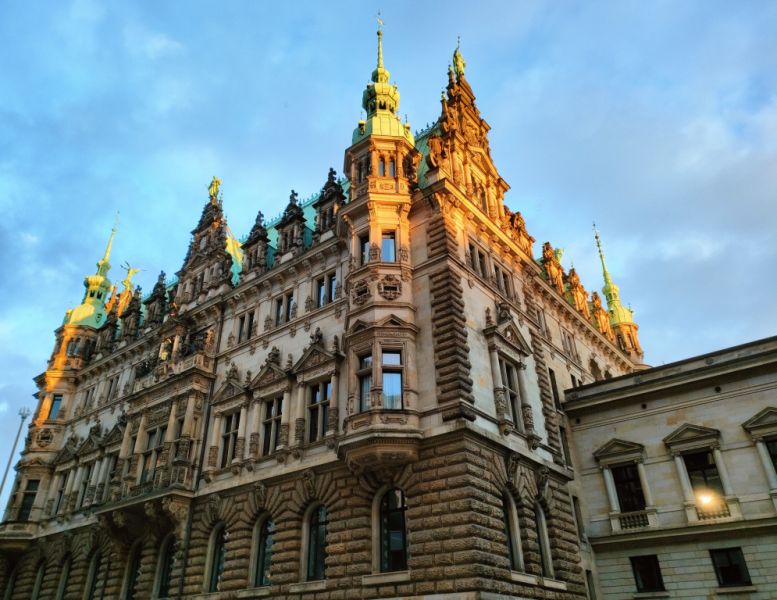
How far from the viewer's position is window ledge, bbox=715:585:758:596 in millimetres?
25344

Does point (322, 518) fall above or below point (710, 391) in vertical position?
below

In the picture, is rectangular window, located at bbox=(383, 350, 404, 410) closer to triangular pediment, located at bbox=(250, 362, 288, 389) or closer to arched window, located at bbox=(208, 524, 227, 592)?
triangular pediment, located at bbox=(250, 362, 288, 389)

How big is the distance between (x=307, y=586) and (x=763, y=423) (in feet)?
68.9

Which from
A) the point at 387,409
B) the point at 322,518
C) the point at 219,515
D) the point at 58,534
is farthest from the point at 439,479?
the point at 58,534

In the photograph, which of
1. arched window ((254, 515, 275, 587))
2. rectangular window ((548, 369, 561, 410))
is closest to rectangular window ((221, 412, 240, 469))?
arched window ((254, 515, 275, 587))

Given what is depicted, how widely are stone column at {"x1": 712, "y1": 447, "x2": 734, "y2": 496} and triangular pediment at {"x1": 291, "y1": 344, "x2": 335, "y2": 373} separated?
18280 mm

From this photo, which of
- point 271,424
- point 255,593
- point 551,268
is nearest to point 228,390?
point 271,424

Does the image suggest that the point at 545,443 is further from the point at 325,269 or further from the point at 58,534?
the point at 58,534

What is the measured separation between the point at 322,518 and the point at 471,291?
39.1 ft

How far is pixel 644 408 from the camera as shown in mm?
31625

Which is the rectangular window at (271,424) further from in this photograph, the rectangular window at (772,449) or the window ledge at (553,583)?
the rectangular window at (772,449)

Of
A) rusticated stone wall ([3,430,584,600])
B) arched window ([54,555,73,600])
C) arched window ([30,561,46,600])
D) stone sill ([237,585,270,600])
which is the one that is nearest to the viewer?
rusticated stone wall ([3,430,584,600])

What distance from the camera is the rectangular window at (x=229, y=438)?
31453mm

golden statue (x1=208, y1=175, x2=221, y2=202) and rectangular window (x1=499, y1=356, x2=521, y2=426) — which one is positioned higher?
golden statue (x1=208, y1=175, x2=221, y2=202)
